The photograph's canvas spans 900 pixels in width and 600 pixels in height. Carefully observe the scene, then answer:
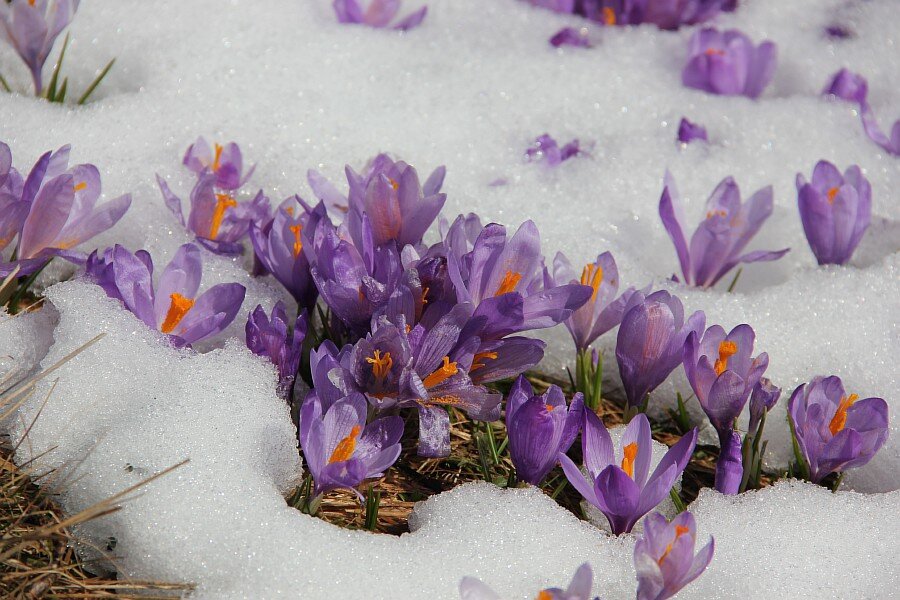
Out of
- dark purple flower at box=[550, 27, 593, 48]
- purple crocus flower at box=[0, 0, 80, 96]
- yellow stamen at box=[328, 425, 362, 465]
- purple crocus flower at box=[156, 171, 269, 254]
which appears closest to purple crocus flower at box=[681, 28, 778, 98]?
dark purple flower at box=[550, 27, 593, 48]

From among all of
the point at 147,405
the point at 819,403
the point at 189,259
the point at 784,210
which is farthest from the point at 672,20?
the point at 147,405

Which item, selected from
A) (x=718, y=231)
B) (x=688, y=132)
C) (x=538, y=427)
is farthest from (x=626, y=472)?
(x=688, y=132)

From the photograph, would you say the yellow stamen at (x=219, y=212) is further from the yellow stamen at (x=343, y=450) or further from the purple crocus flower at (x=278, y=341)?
the yellow stamen at (x=343, y=450)

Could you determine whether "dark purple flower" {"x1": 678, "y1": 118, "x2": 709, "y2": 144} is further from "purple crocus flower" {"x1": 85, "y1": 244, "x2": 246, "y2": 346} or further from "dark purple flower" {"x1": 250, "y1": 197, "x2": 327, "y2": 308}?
"purple crocus flower" {"x1": 85, "y1": 244, "x2": 246, "y2": 346}

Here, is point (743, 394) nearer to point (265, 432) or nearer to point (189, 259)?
point (265, 432)

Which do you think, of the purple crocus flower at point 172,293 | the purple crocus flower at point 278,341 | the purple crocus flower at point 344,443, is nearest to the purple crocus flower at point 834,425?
the purple crocus flower at point 344,443
